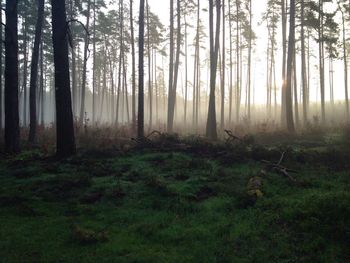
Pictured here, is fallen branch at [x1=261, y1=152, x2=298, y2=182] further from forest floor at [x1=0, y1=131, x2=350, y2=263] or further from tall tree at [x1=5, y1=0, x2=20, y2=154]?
tall tree at [x1=5, y1=0, x2=20, y2=154]

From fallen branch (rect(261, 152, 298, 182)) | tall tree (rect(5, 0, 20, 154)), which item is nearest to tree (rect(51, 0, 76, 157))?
tall tree (rect(5, 0, 20, 154))

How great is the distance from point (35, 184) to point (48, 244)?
3.47m

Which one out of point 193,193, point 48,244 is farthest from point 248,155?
point 48,244

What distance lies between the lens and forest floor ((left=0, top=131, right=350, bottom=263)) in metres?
5.84

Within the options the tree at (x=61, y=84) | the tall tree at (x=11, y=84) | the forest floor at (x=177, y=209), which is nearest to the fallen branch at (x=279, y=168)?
the forest floor at (x=177, y=209)

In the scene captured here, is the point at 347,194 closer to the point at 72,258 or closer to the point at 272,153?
the point at 272,153

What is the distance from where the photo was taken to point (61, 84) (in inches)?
459

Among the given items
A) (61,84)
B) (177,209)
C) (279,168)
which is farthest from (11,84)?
(279,168)

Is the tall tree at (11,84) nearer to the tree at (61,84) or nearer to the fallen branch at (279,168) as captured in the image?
the tree at (61,84)

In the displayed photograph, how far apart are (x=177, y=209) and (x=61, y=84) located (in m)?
6.32

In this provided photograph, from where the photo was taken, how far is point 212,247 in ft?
19.7

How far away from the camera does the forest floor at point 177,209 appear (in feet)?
19.2

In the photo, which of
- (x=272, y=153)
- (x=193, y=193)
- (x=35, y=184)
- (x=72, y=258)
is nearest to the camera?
(x=72, y=258)

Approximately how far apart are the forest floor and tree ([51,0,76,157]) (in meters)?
0.77
